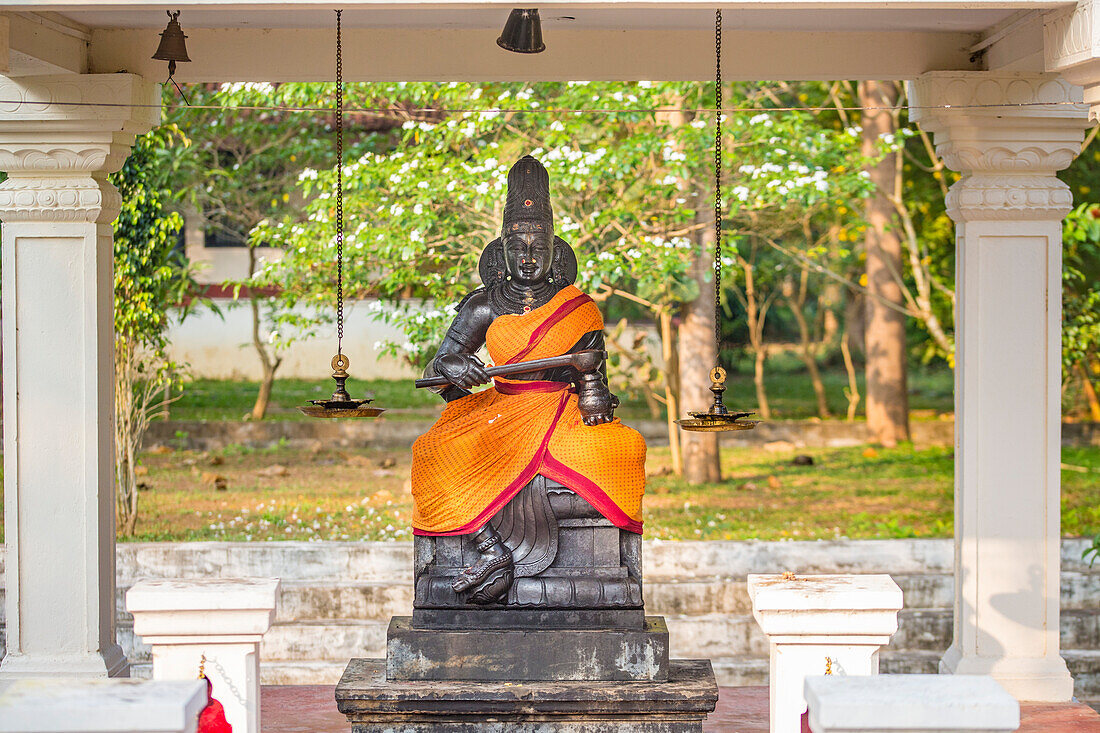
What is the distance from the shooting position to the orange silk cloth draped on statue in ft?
18.8

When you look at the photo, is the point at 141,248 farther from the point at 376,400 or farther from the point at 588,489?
the point at 376,400

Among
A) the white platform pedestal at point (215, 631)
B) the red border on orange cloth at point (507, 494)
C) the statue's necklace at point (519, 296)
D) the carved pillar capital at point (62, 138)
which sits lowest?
the white platform pedestal at point (215, 631)

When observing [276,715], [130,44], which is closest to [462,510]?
[276,715]

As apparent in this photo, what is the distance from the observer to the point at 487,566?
5656 millimetres

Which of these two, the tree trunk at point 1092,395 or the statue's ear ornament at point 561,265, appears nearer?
the statue's ear ornament at point 561,265

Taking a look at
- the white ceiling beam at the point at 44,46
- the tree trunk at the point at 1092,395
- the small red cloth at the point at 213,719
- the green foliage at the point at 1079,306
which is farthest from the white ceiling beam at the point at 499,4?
the tree trunk at the point at 1092,395

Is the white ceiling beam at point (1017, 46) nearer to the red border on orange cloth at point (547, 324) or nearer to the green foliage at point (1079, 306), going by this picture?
the red border on orange cloth at point (547, 324)

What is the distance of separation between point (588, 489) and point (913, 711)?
2067 mm

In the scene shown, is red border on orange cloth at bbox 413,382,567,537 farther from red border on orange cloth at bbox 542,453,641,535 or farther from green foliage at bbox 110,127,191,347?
green foliage at bbox 110,127,191,347

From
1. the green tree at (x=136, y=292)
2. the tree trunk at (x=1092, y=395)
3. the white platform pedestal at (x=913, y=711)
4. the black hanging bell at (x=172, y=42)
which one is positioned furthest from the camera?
the tree trunk at (x=1092, y=395)

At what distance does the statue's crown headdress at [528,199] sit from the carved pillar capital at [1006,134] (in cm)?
215

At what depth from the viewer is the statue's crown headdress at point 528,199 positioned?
6070 millimetres

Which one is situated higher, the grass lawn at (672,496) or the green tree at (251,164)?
the green tree at (251,164)

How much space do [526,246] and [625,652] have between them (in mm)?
1938
